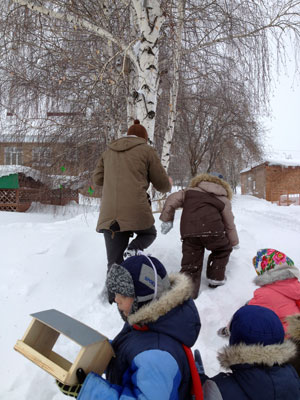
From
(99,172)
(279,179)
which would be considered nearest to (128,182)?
(99,172)

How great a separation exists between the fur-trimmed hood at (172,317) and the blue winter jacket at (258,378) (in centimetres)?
27

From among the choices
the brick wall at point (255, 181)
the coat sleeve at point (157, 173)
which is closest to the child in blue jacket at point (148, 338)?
the coat sleeve at point (157, 173)

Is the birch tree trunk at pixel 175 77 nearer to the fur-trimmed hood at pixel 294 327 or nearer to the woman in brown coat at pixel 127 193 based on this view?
the woman in brown coat at pixel 127 193

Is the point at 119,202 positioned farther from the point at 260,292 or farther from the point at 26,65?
the point at 26,65

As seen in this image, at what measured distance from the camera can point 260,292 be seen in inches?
104

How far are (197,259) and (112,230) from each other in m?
1.16

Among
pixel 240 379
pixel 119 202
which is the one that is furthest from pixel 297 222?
pixel 240 379

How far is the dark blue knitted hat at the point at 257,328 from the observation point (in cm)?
159

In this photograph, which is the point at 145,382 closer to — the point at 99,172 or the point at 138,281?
the point at 138,281

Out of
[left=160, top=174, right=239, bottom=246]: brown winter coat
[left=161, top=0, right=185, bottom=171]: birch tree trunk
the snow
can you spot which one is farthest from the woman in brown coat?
[left=161, top=0, right=185, bottom=171]: birch tree trunk

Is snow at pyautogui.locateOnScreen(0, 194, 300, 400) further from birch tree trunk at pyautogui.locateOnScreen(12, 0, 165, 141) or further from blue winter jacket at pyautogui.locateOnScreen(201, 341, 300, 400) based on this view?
birch tree trunk at pyautogui.locateOnScreen(12, 0, 165, 141)

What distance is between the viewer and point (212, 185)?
12.4ft

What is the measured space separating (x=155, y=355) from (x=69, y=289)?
8.74ft

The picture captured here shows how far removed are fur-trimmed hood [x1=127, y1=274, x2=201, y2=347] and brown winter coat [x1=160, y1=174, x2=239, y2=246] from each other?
6.55 ft
